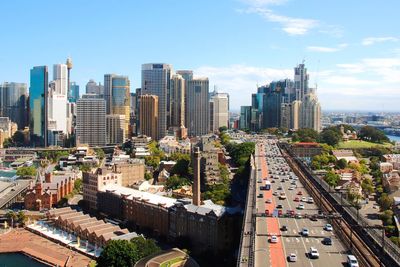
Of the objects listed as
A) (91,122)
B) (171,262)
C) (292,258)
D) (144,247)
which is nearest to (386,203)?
(171,262)

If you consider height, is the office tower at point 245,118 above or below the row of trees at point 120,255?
above

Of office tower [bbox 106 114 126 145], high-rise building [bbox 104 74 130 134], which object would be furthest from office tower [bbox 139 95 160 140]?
high-rise building [bbox 104 74 130 134]

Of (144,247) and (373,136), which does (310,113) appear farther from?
(144,247)

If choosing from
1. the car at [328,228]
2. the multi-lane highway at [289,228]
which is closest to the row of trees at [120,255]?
the multi-lane highway at [289,228]

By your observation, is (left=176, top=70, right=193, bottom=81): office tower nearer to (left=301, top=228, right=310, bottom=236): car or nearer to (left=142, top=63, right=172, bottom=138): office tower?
(left=142, top=63, right=172, bottom=138): office tower

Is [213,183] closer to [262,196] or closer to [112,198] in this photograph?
[112,198]

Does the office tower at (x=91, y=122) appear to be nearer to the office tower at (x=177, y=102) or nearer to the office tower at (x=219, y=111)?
the office tower at (x=177, y=102)
